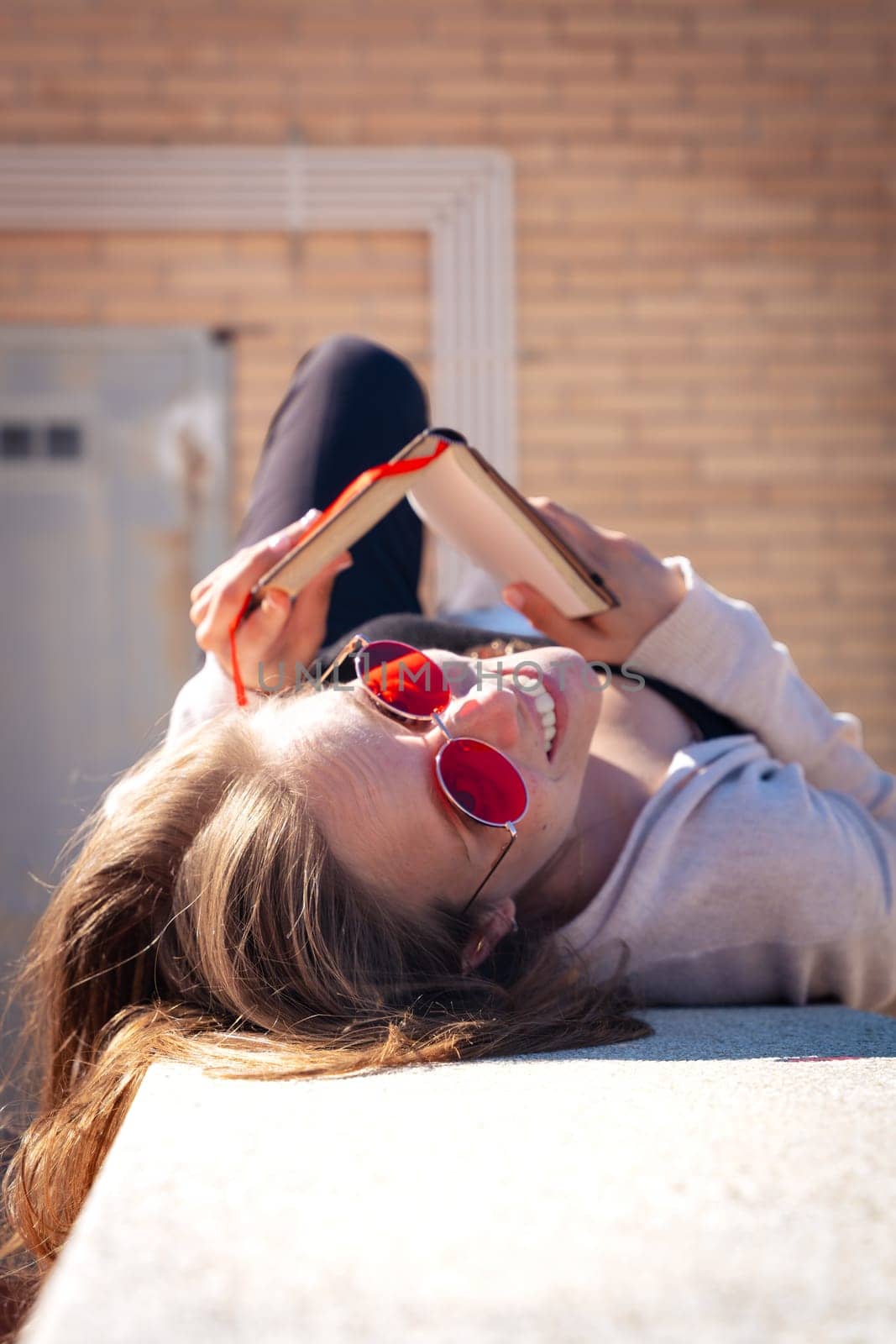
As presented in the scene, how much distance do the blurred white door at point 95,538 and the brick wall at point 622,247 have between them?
16cm

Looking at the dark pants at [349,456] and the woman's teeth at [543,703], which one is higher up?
the dark pants at [349,456]

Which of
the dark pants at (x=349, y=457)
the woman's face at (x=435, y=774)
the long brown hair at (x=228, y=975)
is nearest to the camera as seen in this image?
the long brown hair at (x=228, y=975)

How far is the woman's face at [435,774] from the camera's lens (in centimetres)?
146

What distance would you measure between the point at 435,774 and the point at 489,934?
231 mm

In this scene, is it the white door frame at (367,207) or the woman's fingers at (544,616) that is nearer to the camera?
the woman's fingers at (544,616)

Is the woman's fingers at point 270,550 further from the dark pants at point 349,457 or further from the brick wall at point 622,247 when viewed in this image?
the brick wall at point 622,247

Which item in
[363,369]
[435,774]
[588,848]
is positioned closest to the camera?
[435,774]

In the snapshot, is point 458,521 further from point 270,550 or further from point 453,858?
point 453,858

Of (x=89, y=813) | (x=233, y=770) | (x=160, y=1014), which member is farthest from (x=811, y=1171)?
(x=89, y=813)

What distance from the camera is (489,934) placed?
158 cm

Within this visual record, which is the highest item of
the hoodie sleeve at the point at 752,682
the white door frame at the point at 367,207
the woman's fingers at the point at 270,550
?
the white door frame at the point at 367,207

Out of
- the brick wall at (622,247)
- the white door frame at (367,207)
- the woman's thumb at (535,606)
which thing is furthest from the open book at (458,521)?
the brick wall at (622,247)

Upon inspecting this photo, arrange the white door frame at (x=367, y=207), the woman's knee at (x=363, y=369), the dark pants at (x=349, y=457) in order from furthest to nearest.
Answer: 1. the white door frame at (x=367, y=207)
2. the woman's knee at (x=363, y=369)
3. the dark pants at (x=349, y=457)

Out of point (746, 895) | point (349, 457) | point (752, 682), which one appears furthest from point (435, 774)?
point (349, 457)
